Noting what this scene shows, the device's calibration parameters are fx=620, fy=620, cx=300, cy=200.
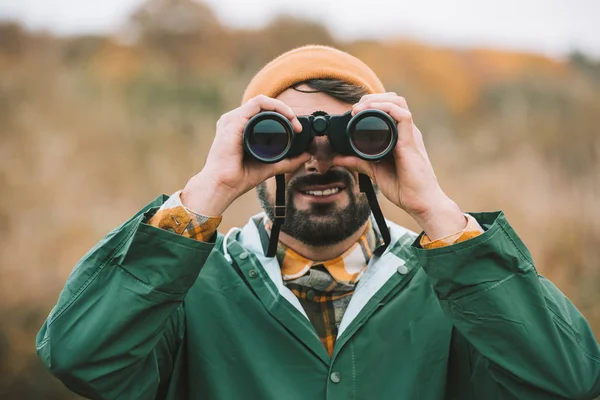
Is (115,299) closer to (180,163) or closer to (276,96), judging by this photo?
(276,96)

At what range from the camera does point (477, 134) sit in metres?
8.38

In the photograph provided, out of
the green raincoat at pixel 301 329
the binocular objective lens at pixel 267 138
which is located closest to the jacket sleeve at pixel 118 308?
the green raincoat at pixel 301 329

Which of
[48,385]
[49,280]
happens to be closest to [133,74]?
[49,280]

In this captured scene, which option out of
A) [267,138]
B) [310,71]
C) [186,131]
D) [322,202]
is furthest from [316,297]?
[186,131]

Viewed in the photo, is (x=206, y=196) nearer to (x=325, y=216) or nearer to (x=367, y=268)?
(x=325, y=216)

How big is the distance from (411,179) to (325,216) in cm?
41

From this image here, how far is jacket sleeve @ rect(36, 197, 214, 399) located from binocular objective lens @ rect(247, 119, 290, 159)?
385 millimetres

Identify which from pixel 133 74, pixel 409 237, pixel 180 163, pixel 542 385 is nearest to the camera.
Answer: pixel 542 385

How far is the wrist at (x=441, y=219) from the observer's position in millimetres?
1854

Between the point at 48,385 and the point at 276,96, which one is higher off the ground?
the point at 276,96

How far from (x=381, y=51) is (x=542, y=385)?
7925 mm

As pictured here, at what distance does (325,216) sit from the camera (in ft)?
7.37

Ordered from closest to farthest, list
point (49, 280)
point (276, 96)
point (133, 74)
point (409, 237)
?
point (409, 237)
point (276, 96)
point (49, 280)
point (133, 74)

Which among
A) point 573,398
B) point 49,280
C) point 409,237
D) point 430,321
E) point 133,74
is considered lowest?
point 49,280
